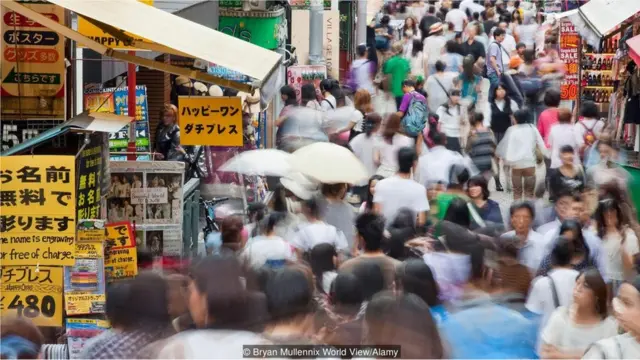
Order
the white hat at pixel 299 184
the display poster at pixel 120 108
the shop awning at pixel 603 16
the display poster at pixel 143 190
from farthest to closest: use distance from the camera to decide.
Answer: the display poster at pixel 120 108 < the shop awning at pixel 603 16 < the white hat at pixel 299 184 < the display poster at pixel 143 190

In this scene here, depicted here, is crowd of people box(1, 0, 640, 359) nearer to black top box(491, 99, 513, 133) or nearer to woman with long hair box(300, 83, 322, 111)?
woman with long hair box(300, 83, 322, 111)

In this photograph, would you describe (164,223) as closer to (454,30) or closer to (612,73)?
(612,73)

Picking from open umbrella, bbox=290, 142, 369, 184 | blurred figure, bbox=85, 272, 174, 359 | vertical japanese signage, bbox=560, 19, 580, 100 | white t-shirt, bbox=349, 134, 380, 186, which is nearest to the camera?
blurred figure, bbox=85, 272, 174, 359

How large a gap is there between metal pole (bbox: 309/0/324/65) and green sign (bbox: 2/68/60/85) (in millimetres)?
11750

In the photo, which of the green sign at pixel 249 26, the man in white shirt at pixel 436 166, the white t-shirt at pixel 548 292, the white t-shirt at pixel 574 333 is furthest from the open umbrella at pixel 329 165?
the green sign at pixel 249 26

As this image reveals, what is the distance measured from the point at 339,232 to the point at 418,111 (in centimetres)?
671

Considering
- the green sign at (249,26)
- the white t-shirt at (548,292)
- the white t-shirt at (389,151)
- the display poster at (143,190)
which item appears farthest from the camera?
the green sign at (249,26)

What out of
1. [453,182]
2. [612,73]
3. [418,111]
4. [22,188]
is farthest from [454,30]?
[22,188]

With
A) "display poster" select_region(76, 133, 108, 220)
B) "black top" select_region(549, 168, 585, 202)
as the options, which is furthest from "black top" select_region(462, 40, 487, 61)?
"display poster" select_region(76, 133, 108, 220)

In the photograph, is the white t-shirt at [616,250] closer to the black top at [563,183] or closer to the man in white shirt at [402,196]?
the man in white shirt at [402,196]

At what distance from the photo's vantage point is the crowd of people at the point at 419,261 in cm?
609

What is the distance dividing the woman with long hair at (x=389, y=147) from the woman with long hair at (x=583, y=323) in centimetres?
615

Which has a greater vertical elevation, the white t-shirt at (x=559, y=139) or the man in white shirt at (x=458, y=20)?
the man in white shirt at (x=458, y=20)

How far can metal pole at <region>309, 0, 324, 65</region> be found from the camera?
69.2ft
